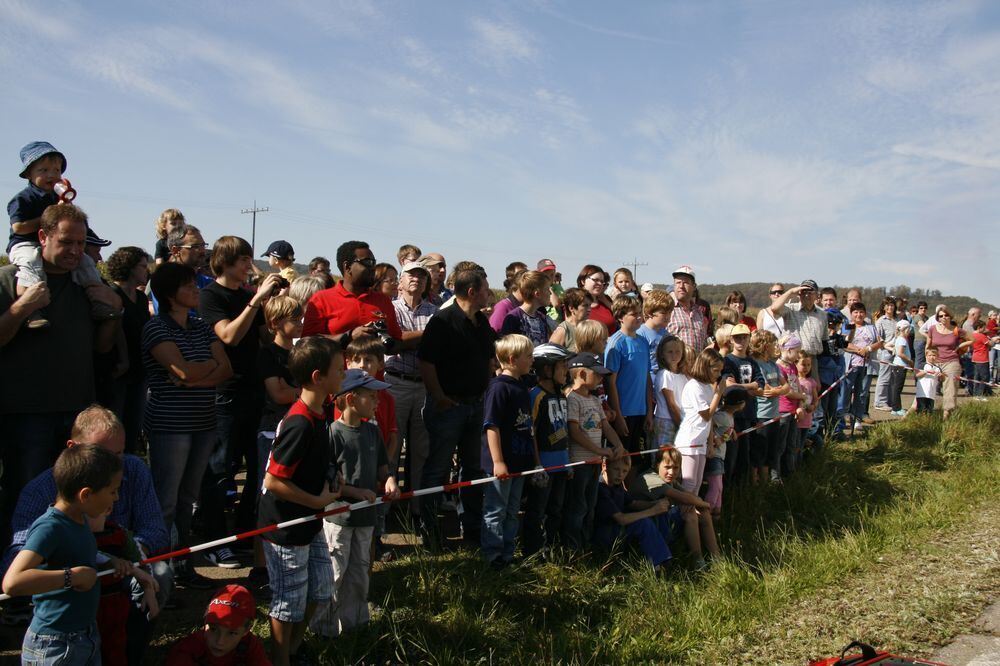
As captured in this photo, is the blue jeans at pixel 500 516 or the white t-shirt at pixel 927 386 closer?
the blue jeans at pixel 500 516

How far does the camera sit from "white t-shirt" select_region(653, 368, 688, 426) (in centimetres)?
725

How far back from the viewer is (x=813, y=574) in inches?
239

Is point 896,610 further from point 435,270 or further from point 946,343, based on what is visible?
point 946,343

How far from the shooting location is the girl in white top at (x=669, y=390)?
7.23 m

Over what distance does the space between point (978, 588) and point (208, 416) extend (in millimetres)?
5536

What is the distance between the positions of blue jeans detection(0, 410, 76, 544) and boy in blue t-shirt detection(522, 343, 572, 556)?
3.07 meters

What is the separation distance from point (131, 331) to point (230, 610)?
8.25 feet

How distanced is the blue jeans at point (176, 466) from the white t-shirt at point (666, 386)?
3926 millimetres

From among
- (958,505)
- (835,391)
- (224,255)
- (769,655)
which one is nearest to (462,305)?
(224,255)

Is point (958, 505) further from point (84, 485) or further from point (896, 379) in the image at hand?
point (84, 485)

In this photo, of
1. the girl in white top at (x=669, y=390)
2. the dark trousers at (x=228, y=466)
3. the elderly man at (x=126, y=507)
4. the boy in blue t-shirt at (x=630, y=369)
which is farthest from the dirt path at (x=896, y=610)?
the dark trousers at (x=228, y=466)

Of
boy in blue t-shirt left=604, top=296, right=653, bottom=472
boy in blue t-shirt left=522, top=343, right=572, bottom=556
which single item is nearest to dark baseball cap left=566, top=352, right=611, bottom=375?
boy in blue t-shirt left=522, top=343, right=572, bottom=556

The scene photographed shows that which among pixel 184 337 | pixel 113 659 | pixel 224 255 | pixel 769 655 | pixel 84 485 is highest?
pixel 224 255

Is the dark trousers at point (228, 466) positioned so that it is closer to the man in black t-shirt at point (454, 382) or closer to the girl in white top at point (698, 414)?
the man in black t-shirt at point (454, 382)
